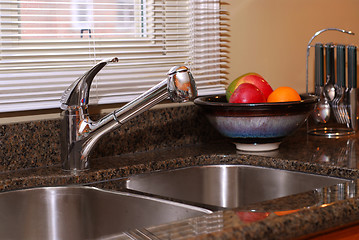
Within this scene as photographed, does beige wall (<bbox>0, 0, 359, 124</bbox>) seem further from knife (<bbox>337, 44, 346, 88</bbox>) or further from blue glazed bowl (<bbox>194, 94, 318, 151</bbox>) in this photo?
blue glazed bowl (<bbox>194, 94, 318, 151</bbox>)

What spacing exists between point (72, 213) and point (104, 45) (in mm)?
472

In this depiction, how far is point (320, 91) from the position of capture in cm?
188

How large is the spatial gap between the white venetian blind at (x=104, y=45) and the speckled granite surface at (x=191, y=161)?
0.31 ft

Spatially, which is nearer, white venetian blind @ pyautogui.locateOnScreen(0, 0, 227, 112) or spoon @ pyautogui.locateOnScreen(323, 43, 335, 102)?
white venetian blind @ pyautogui.locateOnScreen(0, 0, 227, 112)

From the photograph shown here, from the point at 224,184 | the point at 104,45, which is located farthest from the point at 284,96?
the point at 104,45

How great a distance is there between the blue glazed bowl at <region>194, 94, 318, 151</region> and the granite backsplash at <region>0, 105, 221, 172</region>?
11 centimetres


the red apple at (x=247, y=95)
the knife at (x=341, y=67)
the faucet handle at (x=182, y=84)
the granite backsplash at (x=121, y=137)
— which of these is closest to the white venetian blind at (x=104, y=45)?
the granite backsplash at (x=121, y=137)

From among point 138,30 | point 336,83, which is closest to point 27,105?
point 138,30

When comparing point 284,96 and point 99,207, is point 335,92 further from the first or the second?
point 99,207

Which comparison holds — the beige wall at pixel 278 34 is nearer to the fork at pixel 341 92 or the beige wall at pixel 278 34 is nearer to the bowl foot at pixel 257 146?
the fork at pixel 341 92

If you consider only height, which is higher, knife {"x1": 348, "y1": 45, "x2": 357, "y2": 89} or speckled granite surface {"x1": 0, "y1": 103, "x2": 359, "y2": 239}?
knife {"x1": 348, "y1": 45, "x2": 357, "y2": 89}

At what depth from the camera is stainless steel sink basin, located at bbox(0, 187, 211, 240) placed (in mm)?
1233

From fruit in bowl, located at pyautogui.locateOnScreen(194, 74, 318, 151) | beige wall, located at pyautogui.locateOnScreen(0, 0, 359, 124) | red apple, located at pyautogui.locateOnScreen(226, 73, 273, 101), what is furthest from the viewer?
beige wall, located at pyautogui.locateOnScreen(0, 0, 359, 124)

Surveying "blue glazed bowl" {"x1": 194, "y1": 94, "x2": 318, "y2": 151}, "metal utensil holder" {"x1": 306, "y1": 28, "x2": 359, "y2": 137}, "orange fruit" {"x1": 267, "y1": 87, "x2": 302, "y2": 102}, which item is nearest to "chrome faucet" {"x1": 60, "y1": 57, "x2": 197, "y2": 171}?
"blue glazed bowl" {"x1": 194, "y1": 94, "x2": 318, "y2": 151}
